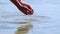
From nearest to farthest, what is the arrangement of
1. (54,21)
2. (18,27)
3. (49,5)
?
(18,27), (54,21), (49,5)

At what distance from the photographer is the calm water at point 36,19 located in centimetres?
323

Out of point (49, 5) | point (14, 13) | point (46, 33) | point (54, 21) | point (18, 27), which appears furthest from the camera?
point (49, 5)

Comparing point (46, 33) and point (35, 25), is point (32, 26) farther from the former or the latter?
point (46, 33)

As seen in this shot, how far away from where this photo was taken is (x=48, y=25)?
3.41 metres

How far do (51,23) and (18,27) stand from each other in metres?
0.42

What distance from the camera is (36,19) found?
3.75 m

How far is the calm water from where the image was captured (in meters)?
3.23

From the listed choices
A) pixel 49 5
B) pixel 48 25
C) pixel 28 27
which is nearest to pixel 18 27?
pixel 28 27

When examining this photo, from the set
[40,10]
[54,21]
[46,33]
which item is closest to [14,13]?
[40,10]

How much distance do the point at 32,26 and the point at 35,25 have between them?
1.8 inches

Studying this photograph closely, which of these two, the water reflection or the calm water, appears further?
the calm water

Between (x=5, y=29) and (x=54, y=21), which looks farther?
(x=54, y=21)

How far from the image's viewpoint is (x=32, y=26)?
3404 mm

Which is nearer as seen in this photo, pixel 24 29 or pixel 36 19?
pixel 24 29
